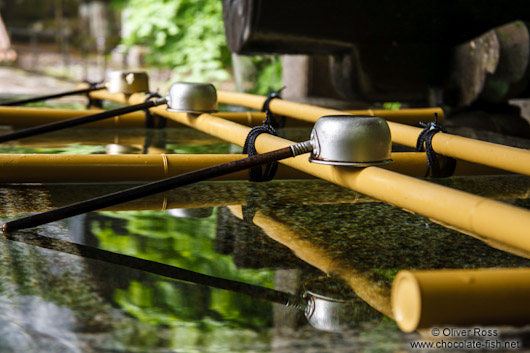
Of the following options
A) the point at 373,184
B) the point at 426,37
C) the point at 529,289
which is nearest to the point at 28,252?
the point at 373,184

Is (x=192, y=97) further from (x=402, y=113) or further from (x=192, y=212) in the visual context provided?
(x=402, y=113)

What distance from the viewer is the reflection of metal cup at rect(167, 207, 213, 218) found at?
5.58ft

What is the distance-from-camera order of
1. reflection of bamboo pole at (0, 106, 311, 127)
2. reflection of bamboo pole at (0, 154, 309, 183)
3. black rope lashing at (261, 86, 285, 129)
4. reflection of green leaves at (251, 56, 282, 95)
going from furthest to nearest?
reflection of green leaves at (251, 56, 282, 95) → black rope lashing at (261, 86, 285, 129) → reflection of bamboo pole at (0, 106, 311, 127) → reflection of bamboo pole at (0, 154, 309, 183)

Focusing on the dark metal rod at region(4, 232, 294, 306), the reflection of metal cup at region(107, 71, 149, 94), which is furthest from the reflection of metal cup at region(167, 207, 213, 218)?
the reflection of metal cup at region(107, 71, 149, 94)

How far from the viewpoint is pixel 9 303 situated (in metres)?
1.06

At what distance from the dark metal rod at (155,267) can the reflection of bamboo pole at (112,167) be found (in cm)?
46

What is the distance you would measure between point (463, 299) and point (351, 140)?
623 mm

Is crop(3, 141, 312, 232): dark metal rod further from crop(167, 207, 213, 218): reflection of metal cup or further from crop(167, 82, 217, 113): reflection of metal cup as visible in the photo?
crop(167, 82, 217, 113): reflection of metal cup

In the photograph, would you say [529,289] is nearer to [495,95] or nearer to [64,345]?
[64,345]

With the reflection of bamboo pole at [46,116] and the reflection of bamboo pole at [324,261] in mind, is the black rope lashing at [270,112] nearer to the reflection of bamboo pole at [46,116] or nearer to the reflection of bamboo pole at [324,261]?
the reflection of bamboo pole at [46,116]

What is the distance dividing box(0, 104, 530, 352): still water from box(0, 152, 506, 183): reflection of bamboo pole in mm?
53

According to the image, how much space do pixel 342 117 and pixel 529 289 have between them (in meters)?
0.66

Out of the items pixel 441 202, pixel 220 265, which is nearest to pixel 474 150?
pixel 441 202

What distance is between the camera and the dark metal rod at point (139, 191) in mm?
1427
